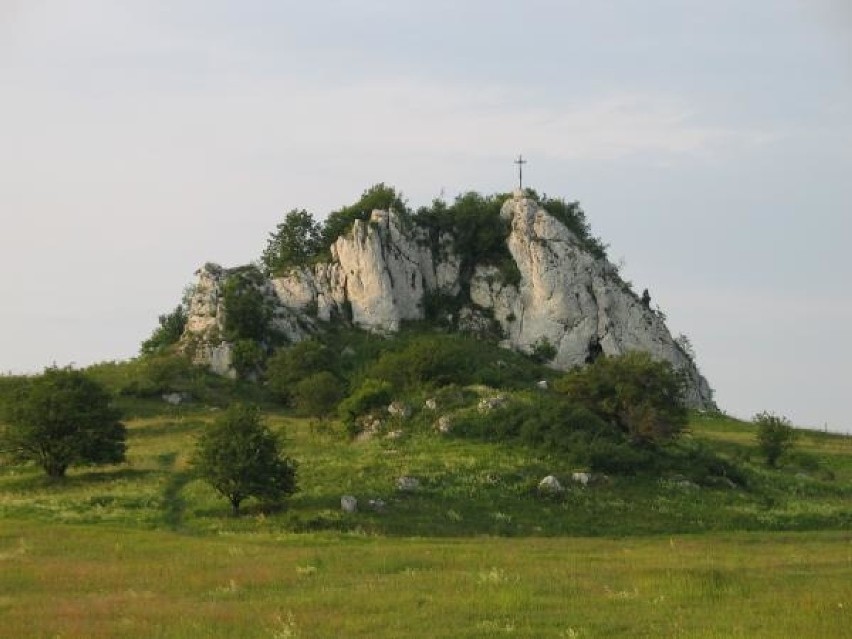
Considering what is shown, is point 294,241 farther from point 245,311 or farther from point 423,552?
point 423,552

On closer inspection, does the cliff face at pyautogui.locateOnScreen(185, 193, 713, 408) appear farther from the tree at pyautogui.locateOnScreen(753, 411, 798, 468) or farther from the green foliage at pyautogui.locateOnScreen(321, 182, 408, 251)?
the tree at pyautogui.locateOnScreen(753, 411, 798, 468)

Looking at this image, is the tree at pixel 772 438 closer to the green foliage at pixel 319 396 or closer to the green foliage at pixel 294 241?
the green foliage at pixel 319 396

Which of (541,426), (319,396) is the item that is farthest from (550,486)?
(319,396)

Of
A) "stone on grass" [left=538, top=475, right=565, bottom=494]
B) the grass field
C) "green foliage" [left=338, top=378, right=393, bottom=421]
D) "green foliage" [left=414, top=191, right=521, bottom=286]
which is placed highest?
"green foliage" [left=414, top=191, right=521, bottom=286]

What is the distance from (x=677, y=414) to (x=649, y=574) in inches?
1451

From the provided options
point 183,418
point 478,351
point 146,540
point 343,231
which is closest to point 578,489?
point 146,540

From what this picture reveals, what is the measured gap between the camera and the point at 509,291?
377 feet

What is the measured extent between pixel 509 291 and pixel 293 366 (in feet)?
113

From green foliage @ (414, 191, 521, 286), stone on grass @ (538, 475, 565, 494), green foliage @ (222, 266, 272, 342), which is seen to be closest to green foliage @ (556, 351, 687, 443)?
stone on grass @ (538, 475, 565, 494)

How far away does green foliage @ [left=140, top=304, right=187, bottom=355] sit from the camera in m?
108

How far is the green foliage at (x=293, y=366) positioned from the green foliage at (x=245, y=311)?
546 centimetres

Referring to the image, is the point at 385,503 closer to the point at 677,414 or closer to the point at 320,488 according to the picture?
the point at 320,488

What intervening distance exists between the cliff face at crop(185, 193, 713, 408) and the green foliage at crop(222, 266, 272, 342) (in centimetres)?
394

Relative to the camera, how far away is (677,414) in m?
65.1
